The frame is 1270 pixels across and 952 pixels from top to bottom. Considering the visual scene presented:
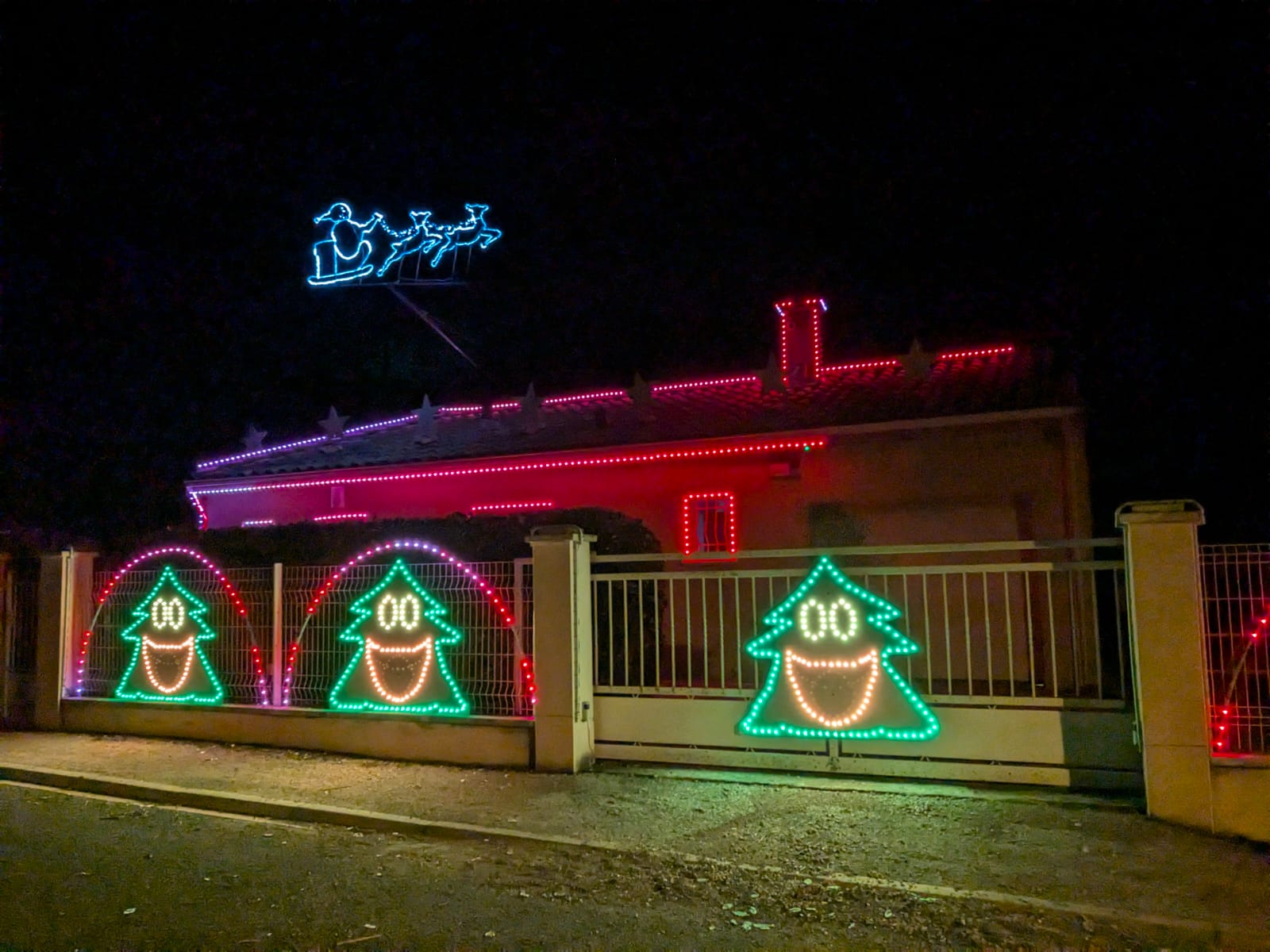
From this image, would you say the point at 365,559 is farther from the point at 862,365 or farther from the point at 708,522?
the point at 862,365

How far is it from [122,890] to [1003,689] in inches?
319

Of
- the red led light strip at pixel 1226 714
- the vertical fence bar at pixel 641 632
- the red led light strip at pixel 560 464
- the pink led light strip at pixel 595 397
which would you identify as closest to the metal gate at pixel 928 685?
the vertical fence bar at pixel 641 632

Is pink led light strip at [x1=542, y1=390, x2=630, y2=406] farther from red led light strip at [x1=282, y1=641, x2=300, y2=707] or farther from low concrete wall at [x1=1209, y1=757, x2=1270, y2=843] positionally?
low concrete wall at [x1=1209, y1=757, x2=1270, y2=843]

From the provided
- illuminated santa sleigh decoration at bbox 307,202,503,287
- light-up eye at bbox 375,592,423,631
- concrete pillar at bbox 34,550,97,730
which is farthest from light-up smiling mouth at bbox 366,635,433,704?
illuminated santa sleigh decoration at bbox 307,202,503,287

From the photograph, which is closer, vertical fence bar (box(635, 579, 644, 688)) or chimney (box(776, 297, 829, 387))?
vertical fence bar (box(635, 579, 644, 688))

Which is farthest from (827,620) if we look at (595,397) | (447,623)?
(595,397)

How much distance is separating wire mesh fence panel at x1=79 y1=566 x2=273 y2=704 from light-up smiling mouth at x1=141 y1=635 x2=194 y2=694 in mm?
95

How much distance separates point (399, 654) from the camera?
27.9 ft

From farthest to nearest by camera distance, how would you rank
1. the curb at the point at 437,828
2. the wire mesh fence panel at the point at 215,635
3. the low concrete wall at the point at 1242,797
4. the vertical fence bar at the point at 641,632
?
1. the wire mesh fence panel at the point at 215,635
2. the vertical fence bar at the point at 641,632
3. the low concrete wall at the point at 1242,797
4. the curb at the point at 437,828

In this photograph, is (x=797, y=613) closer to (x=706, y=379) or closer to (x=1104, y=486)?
(x=706, y=379)

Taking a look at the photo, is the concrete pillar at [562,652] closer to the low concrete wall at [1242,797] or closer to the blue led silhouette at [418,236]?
the low concrete wall at [1242,797]

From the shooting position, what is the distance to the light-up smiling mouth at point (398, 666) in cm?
838

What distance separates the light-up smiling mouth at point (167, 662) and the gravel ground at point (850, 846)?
68.5 inches

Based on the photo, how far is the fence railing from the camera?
27.0ft
